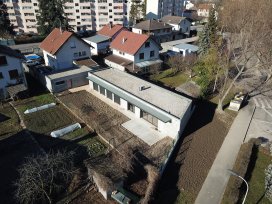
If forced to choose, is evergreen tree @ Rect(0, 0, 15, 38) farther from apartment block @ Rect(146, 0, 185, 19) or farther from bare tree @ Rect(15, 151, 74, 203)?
bare tree @ Rect(15, 151, 74, 203)

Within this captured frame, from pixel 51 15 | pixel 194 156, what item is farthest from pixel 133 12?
pixel 194 156

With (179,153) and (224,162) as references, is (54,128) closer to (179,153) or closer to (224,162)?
(179,153)

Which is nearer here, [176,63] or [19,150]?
[19,150]

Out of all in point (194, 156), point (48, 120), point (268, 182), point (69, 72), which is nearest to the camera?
point (268, 182)

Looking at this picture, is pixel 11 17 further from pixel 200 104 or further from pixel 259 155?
pixel 259 155

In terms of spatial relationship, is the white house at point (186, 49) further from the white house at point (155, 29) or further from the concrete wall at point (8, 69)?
the concrete wall at point (8, 69)

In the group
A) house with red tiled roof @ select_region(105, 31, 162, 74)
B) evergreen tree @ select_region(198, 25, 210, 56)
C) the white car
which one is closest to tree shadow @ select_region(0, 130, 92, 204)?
house with red tiled roof @ select_region(105, 31, 162, 74)

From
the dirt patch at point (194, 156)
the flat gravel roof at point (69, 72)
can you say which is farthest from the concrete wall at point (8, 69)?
the dirt patch at point (194, 156)
